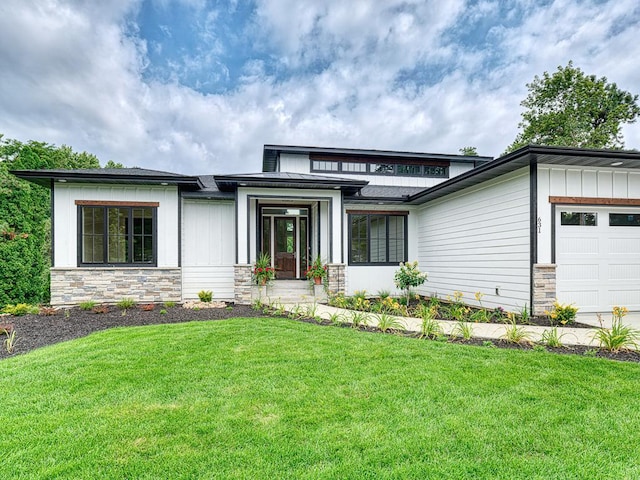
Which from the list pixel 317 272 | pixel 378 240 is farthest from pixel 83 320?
pixel 378 240

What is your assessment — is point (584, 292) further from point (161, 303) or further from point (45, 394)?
point (161, 303)

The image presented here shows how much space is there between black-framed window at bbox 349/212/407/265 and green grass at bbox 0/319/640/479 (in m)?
6.11

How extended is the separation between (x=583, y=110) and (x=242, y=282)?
68.5 feet

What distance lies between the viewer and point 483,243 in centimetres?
800

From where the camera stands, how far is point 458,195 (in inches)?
354

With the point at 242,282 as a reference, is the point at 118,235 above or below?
above

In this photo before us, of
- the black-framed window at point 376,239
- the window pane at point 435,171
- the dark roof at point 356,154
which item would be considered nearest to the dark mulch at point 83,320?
the black-framed window at point 376,239

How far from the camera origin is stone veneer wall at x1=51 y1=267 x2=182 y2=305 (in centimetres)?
819

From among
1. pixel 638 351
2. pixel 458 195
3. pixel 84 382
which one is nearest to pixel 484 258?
pixel 458 195

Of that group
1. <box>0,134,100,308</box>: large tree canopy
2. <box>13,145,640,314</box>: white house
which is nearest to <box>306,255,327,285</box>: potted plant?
<box>13,145,640,314</box>: white house

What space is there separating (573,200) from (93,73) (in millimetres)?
14292

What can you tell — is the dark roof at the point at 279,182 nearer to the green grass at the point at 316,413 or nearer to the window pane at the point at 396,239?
the window pane at the point at 396,239

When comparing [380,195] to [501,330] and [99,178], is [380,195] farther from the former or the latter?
[99,178]

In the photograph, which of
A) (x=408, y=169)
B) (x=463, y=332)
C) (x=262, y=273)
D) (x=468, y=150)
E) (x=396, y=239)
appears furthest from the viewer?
(x=468, y=150)
